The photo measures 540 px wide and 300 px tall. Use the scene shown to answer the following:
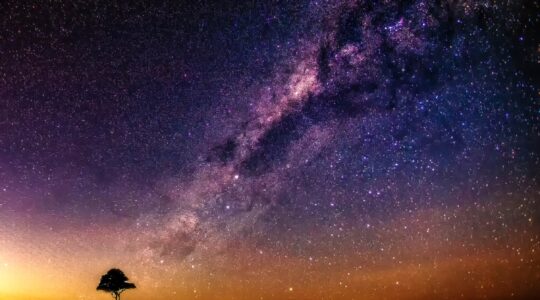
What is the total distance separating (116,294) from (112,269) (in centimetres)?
95

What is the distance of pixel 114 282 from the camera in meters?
10.4

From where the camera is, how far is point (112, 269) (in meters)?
10.6

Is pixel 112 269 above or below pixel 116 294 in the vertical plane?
above

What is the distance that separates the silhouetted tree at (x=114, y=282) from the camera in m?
10.4

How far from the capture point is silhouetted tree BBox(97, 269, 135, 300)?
10.4m

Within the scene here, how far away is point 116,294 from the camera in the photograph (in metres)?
10.8
